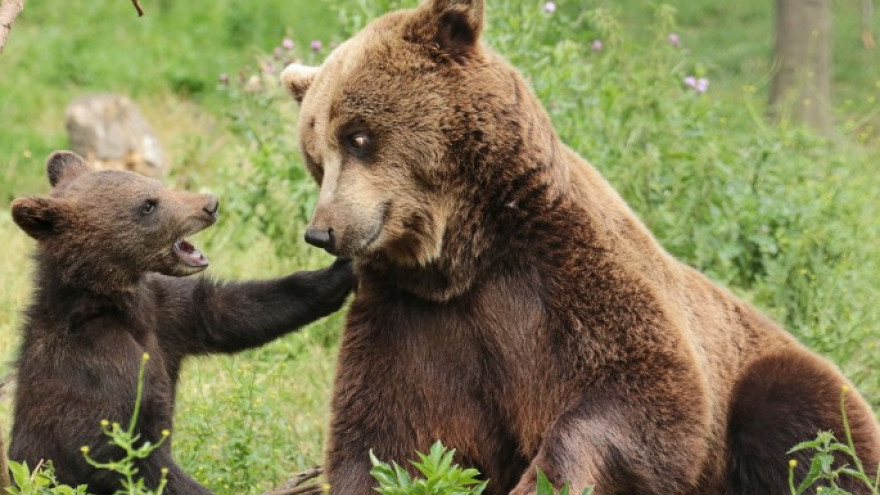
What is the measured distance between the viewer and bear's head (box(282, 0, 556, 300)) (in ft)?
16.2

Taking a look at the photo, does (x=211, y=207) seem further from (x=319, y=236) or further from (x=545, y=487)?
(x=545, y=487)

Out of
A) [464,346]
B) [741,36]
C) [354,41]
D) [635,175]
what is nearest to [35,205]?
[354,41]

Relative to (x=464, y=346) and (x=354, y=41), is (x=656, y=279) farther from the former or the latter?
(x=354, y=41)

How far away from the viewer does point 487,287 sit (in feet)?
16.9

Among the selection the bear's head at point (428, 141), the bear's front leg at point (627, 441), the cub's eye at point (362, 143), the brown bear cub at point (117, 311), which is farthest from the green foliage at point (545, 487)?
the brown bear cub at point (117, 311)

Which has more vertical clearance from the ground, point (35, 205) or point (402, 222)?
point (402, 222)

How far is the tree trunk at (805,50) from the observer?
44.6 feet

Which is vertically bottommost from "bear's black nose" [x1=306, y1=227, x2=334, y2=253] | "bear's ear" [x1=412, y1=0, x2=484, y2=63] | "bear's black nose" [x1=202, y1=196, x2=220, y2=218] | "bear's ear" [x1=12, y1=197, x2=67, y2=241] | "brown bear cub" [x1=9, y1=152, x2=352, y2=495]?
"brown bear cub" [x1=9, y1=152, x2=352, y2=495]

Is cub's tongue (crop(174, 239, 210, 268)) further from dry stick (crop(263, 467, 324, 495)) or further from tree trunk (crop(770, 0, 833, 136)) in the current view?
tree trunk (crop(770, 0, 833, 136))

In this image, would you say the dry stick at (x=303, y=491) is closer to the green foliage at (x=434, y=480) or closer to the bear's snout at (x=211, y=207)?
the bear's snout at (x=211, y=207)

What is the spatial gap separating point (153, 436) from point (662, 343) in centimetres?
210

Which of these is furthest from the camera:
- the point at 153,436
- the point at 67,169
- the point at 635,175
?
the point at 635,175

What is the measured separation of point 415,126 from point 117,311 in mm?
1729

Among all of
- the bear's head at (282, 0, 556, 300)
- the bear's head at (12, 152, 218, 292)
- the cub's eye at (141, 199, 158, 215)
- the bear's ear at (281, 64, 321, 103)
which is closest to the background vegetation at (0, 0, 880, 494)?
the bear's head at (12, 152, 218, 292)
